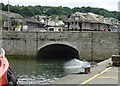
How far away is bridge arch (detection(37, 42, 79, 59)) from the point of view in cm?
4131

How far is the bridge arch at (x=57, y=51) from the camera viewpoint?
136ft

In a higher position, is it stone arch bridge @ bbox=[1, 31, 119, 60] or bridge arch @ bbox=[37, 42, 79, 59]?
stone arch bridge @ bbox=[1, 31, 119, 60]

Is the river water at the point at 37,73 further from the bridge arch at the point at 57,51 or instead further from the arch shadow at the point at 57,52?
the arch shadow at the point at 57,52

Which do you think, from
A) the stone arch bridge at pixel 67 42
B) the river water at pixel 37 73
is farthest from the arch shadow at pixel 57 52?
the river water at pixel 37 73

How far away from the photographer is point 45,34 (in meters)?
40.9

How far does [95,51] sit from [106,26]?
39313mm

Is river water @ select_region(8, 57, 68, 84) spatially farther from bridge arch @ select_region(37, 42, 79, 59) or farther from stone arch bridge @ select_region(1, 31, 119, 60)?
bridge arch @ select_region(37, 42, 79, 59)

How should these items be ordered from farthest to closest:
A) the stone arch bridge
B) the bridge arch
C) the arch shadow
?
the arch shadow → the bridge arch → the stone arch bridge

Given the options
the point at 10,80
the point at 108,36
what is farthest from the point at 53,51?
the point at 10,80

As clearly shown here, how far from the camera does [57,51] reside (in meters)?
47.1

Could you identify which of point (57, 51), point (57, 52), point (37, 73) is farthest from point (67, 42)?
point (37, 73)

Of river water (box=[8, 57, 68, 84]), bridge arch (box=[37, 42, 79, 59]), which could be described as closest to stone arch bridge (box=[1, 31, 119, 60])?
bridge arch (box=[37, 42, 79, 59])

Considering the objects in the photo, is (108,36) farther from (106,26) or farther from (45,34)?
(106,26)

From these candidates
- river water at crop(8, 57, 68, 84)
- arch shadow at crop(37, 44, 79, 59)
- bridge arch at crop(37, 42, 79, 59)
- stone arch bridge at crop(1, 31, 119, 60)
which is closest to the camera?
river water at crop(8, 57, 68, 84)
